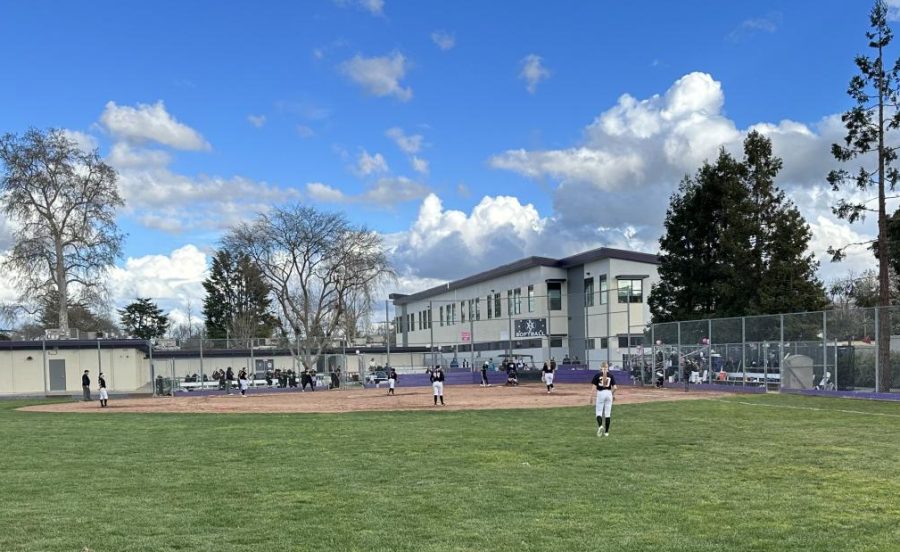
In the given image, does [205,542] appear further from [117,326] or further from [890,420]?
[117,326]

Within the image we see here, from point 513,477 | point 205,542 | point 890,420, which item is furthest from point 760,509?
point 890,420

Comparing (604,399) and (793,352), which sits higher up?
(604,399)

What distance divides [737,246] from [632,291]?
18067 millimetres

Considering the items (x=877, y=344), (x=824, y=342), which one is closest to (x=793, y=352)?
(x=824, y=342)

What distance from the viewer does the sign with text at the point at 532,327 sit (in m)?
65.8

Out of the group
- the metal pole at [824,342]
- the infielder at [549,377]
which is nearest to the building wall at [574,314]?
the infielder at [549,377]

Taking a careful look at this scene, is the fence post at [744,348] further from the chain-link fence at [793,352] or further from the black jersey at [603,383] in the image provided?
the black jersey at [603,383]

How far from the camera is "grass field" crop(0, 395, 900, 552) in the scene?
7.86 metres

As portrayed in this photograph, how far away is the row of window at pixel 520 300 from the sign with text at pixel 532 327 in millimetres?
1567

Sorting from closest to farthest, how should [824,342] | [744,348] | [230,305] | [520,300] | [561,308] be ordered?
1. [824,342]
2. [744,348]
3. [561,308]
4. [520,300]
5. [230,305]

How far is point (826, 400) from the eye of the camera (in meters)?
27.3

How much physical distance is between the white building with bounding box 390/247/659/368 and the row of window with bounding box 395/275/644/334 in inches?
3.1

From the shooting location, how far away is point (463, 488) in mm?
10664

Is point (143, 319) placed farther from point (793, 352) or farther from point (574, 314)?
point (793, 352)
